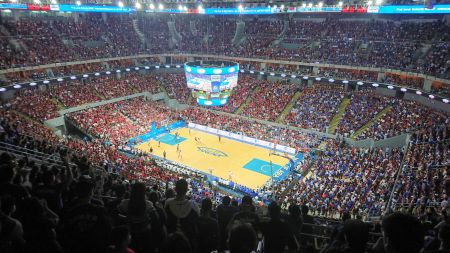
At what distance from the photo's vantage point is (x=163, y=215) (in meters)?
5.64

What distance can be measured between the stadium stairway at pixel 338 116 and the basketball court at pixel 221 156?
7.16m

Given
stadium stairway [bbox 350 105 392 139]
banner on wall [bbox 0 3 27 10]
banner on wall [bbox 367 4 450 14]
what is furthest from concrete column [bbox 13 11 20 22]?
stadium stairway [bbox 350 105 392 139]

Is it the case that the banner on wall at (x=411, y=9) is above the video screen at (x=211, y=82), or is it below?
above

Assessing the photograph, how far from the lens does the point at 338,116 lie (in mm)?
37719

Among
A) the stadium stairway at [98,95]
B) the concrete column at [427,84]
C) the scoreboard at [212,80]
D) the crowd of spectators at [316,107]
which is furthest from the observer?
the stadium stairway at [98,95]

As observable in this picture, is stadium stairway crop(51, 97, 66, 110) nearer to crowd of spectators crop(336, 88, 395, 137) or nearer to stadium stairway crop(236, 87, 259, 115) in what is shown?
stadium stairway crop(236, 87, 259, 115)

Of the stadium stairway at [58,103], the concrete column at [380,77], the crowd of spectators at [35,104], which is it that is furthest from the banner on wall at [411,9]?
the crowd of spectators at [35,104]

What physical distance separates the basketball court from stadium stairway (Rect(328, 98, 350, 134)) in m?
7.16

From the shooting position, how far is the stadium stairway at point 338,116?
36.5 metres

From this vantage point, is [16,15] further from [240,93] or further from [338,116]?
[338,116]

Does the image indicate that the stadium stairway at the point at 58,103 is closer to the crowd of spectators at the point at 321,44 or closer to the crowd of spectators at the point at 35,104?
the crowd of spectators at the point at 35,104

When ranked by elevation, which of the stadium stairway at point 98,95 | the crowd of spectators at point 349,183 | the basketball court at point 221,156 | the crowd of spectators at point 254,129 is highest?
the stadium stairway at point 98,95

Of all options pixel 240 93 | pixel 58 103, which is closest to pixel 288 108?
pixel 240 93

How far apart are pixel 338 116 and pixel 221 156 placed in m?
14.8
